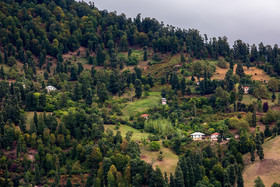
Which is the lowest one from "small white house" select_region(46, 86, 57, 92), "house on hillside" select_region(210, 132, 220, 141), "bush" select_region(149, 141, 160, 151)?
"bush" select_region(149, 141, 160, 151)

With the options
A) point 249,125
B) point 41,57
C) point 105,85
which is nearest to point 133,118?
point 105,85

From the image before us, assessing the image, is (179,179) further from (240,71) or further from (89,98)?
(240,71)

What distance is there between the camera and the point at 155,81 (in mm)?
122500

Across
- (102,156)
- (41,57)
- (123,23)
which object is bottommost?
(102,156)

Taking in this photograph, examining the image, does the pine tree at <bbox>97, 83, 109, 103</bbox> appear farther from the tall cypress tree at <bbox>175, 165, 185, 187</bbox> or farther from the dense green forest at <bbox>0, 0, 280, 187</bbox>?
the tall cypress tree at <bbox>175, 165, 185, 187</bbox>

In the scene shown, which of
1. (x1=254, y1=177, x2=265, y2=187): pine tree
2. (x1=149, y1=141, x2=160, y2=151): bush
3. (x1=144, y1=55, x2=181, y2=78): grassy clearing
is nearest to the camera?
(x1=254, y1=177, x2=265, y2=187): pine tree

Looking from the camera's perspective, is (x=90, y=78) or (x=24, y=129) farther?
(x=90, y=78)

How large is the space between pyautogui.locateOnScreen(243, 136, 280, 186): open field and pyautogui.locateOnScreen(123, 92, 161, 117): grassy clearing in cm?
3327

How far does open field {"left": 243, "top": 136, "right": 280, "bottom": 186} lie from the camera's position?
74.8 metres

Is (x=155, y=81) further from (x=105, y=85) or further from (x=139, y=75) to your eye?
(x=105, y=85)

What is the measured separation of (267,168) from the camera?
254 feet

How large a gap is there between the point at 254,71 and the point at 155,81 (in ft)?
106

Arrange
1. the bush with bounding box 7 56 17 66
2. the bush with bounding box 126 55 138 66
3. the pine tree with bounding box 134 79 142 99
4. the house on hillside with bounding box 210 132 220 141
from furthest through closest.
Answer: the bush with bounding box 126 55 138 66 → the bush with bounding box 7 56 17 66 → the pine tree with bounding box 134 79 142 99 → the house on hillside with bounding box 210 132 220 141

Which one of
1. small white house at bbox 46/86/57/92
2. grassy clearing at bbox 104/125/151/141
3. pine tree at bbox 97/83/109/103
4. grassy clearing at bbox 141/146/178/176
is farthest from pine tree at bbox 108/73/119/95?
grassy clearing at bbox 141/146/178/176
